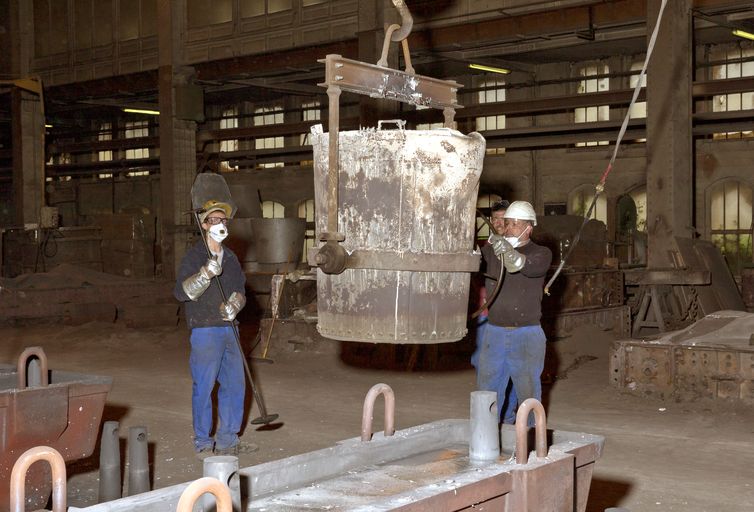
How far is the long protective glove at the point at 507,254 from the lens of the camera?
19.3 ft

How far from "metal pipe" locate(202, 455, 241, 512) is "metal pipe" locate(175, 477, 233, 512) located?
0.28m

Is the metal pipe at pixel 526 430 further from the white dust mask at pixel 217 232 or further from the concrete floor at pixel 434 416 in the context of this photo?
the white dust mask at pixel 217 232

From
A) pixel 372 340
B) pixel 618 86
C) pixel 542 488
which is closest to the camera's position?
pixel 542 488

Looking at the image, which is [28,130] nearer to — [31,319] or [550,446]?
[31,319]

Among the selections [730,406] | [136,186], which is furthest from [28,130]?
[730,406]

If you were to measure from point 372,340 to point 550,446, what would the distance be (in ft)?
3.30

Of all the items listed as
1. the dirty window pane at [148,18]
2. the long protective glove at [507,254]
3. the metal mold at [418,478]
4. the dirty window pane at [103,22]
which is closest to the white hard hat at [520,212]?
the long protective glove at [507,254]

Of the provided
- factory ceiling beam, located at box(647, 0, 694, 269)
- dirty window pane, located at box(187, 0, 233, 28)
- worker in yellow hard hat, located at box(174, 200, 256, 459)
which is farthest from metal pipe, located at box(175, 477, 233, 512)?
dirty window pane, located at box(187, 0, 233, 28)

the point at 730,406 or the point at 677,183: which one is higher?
the point at 677,183

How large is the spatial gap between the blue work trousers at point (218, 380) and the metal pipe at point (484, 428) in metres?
3.07

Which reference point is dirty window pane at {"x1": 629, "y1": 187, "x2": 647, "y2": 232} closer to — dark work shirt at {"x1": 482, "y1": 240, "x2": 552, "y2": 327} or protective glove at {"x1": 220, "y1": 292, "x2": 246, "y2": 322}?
dark work shirt at {"x1": 482, "y1": 240, "x2": 552, "y2": 327}

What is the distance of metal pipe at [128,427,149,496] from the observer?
571 cm

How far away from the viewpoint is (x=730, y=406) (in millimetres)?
8914

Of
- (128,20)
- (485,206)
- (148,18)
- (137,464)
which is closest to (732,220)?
(485,206)
